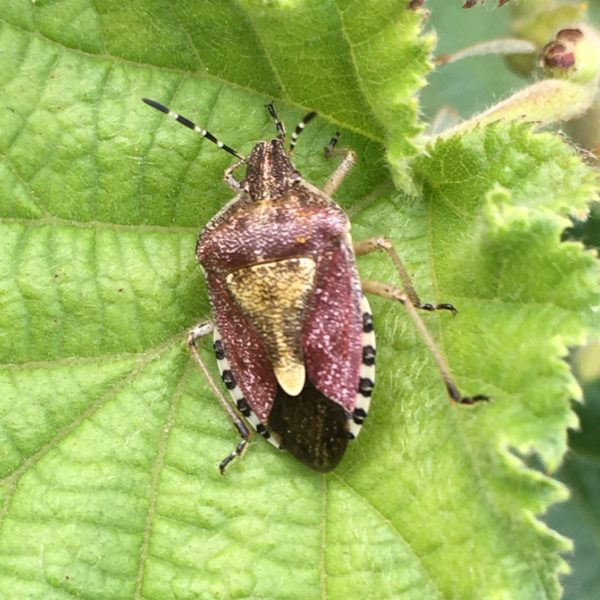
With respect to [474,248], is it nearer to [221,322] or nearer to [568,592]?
[221,322]

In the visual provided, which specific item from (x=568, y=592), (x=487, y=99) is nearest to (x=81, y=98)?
(x=487, y=99)

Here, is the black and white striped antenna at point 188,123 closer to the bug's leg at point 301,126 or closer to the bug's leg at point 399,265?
the bug's leg at point 301,126

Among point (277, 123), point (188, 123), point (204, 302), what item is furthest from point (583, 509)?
point (188, 123)

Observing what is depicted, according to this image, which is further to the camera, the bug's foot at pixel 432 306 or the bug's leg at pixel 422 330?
the bug's foot at pixel 432 306

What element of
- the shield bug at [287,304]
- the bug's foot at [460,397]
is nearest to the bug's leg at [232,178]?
the shield bug at [287,304]

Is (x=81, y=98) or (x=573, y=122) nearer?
(x=81, y=98)

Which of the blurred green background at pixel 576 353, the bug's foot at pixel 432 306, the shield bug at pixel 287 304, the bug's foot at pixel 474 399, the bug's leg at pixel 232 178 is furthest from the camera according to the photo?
the blurred green background at pixel 576 353

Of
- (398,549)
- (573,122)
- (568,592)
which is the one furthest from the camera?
(568,592)
